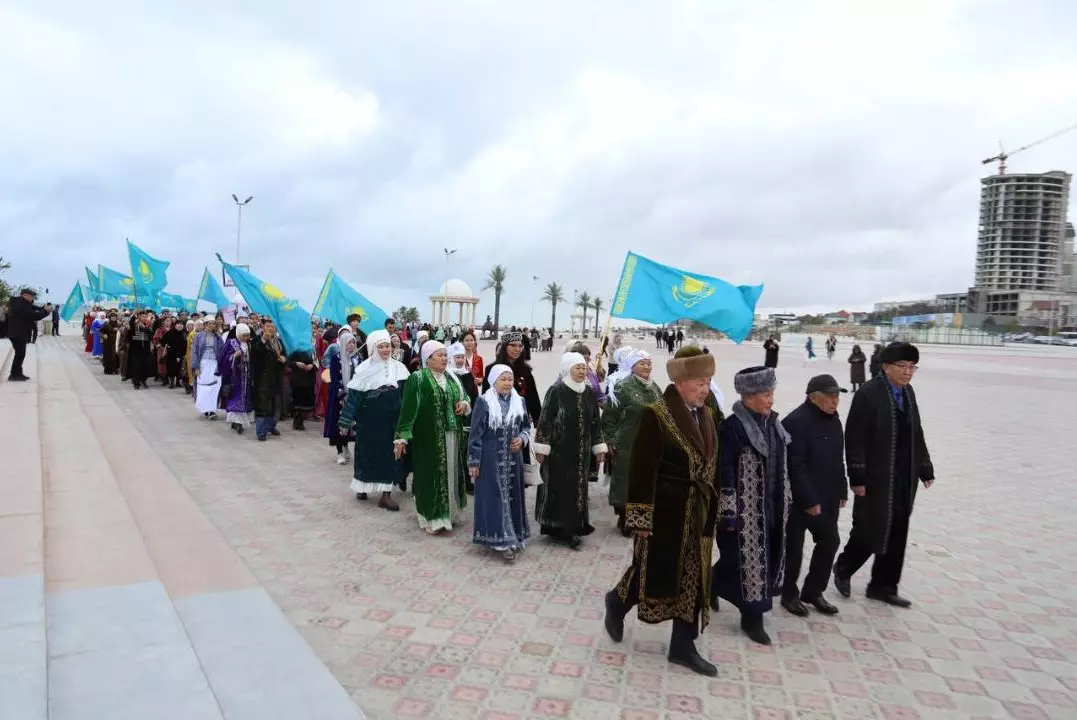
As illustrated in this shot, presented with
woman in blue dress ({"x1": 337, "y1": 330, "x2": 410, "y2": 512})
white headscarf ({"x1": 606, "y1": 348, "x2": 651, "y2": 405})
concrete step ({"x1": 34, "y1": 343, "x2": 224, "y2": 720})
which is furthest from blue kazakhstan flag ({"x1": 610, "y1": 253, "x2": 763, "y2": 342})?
concrete step ({"x1": 34, "y1": 343, "x2": 224, "y2": 720})

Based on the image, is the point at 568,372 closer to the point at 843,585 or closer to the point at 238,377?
the point at 843,585

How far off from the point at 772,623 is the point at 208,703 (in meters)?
3.16

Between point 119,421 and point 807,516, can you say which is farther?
point 119,421

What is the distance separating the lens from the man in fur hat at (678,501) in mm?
3416

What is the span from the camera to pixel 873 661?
3.71 metres

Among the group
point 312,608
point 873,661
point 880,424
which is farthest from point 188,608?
point 880,424

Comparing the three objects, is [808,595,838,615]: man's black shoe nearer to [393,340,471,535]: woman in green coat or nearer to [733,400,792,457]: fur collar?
[733,400,792,457]: fur collar

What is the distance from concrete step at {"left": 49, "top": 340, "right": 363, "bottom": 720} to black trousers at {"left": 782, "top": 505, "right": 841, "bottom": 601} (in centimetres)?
272

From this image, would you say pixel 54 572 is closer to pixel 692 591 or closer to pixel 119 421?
pixel 692 591

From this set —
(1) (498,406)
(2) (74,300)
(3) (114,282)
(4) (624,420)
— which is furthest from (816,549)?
(2) (74,300)

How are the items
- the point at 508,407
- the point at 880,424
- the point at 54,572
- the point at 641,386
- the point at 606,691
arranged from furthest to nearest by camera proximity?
the point at 641,386
the point at 508,407
the point at 880,424
the point at 54,572
the point at 606,691

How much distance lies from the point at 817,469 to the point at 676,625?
133 centimetres

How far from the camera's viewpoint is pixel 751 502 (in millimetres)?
3756

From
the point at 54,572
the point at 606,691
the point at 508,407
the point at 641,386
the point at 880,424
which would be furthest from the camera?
the point at 641,386
